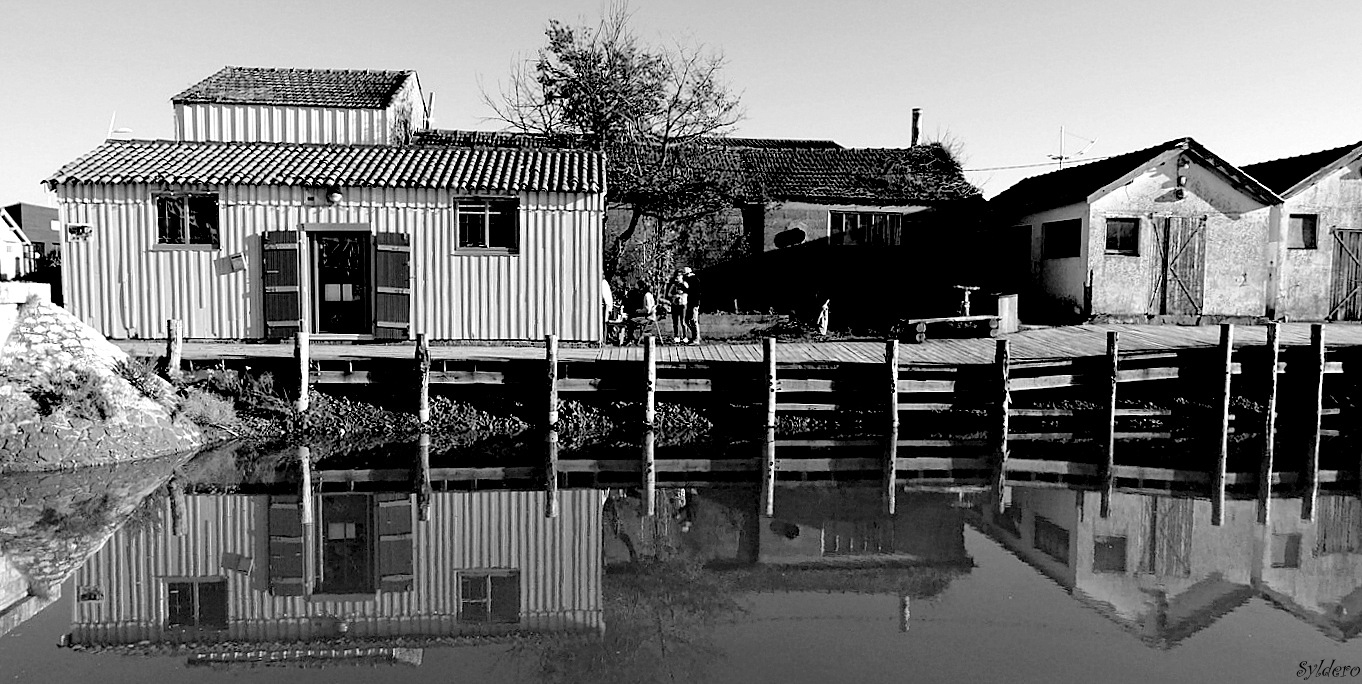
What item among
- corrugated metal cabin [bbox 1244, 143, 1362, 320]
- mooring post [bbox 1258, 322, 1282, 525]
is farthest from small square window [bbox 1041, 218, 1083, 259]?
mooring post [bbox 1258, 322, 1282, 525]

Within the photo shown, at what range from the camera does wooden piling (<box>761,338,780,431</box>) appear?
14.7m

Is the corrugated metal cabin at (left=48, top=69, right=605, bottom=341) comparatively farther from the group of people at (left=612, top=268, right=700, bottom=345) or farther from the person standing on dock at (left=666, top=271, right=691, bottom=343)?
the person standing on dock at (left=666, top=271, right=691, bottom=343)

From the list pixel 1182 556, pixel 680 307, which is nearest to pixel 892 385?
pixel 680 307

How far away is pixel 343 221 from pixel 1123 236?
15600 mm

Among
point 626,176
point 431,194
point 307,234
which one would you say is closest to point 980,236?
point 626,176

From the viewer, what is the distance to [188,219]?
56.2 ft

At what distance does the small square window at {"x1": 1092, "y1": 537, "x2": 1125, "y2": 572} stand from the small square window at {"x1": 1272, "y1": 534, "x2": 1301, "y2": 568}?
1.35 metres

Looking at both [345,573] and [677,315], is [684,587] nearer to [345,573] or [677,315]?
[345,573]

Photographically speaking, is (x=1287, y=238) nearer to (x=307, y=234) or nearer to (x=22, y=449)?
(x=307, y=234)

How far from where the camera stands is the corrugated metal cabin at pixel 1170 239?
67.2ft

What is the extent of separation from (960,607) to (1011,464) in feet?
19.0

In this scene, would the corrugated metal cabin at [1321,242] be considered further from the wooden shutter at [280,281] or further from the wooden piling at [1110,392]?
the wooden shutter at [280,281]

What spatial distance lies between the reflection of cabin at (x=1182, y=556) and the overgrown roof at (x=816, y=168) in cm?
1430

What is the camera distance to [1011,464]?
1350cm
